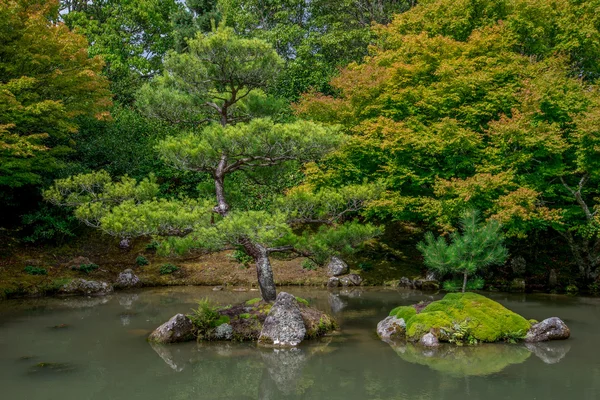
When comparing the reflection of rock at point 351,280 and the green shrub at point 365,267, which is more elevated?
the green shrub at point 365,267

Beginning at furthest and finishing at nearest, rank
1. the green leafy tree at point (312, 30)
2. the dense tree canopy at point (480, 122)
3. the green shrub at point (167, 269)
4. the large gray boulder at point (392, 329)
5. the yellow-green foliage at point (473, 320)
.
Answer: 1. the green leafy tree at point (312, 30)
2. the green shrub at point (167, 269)
3. the dense tree canopy at point (480, 122)
4. the large gray boulder at point (392, 329)
5. the yellow-green foliage at point (473, 320)

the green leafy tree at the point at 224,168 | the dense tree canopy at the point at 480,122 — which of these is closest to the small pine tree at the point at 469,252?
the green leafy tree at the point at 224,168

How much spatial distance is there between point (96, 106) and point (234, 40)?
32.5 ft

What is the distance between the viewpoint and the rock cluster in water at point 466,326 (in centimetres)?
999

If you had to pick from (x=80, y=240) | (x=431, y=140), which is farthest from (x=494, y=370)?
(x=80, y=240)

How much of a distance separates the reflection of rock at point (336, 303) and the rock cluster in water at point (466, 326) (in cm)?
286

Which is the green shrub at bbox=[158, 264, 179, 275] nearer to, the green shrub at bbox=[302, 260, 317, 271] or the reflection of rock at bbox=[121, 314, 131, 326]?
the green shrub at bbox=[302, 260, 317, 271]

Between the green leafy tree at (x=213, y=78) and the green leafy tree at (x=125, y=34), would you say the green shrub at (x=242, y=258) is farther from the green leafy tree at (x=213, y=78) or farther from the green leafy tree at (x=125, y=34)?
the green leafy tree at (x=125, y=34)

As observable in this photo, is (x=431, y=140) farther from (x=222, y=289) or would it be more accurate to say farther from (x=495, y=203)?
(x=222, y=289)

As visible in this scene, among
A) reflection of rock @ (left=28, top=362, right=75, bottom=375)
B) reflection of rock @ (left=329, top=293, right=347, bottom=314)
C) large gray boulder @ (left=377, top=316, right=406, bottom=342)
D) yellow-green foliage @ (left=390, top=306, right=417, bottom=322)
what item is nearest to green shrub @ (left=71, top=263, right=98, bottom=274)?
reflection of rock @ (left=329, top=293, right=347, bottom=314)

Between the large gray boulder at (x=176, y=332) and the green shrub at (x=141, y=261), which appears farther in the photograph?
the green shrub at (x=141, y=261)

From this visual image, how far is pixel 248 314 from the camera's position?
1071cm

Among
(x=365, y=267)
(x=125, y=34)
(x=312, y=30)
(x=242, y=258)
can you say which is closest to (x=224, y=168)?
(x=242, y=258)

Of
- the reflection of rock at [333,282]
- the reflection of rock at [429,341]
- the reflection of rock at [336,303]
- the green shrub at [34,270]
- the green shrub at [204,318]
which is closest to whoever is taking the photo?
the reflection of rock at [429,341]
